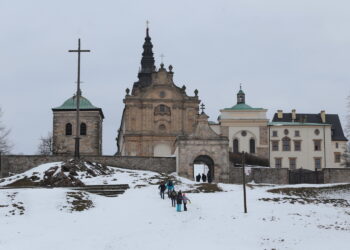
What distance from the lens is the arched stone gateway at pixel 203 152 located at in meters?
55.6

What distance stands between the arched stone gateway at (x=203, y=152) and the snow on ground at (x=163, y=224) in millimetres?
13477

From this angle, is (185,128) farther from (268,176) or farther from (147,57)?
(268,176)

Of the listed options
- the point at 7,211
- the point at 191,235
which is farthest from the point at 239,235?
the point at 7,211

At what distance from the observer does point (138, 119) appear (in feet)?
253

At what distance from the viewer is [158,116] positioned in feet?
254

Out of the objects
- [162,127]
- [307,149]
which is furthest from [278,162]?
[162,127]

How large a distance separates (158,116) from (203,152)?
22381 mm

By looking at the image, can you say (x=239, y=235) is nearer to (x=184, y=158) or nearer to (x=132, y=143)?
(x=184, y=158)

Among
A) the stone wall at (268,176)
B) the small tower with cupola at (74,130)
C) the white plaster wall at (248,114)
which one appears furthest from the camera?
the white plaster wall at (248,114)

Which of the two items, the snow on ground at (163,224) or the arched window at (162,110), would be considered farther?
the arched window at (162,110)

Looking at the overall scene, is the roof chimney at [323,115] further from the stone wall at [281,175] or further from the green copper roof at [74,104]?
the green copper roof at [74,104]

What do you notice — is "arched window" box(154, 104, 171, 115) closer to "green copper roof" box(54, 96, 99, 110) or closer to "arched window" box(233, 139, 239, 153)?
"green copper roof" box(54, 96, 99, 110)

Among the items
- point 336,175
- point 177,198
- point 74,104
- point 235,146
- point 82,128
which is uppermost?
point 74,104

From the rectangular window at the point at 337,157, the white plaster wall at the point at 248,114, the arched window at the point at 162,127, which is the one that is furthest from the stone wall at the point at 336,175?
the rectangular window at the point at 337,157
